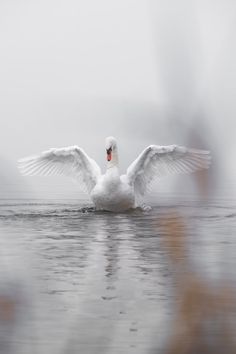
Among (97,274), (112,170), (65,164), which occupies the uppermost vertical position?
(97,274)

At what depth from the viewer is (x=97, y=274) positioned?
5.93 m

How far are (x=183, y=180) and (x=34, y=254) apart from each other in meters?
5.53

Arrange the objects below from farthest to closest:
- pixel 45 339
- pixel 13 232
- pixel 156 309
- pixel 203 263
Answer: pixel 13 232, pixel 156 309, pixel 45 339, pixel 203 263

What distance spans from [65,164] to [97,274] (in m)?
10.8

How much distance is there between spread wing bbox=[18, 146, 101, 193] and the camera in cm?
1616

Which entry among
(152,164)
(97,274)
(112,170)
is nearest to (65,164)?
(152,164)

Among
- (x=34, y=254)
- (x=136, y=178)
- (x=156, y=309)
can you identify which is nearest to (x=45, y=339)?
(x=156, y=309)

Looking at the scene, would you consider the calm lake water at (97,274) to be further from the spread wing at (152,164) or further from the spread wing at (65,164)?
the spread wing at (65,164)

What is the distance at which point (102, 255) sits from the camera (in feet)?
25.3

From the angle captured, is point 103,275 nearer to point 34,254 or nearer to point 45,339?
point 34,254

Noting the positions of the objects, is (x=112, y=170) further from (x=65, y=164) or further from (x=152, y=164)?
(x=65, y=164)

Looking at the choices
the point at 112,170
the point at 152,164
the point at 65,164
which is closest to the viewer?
the point at 112,170

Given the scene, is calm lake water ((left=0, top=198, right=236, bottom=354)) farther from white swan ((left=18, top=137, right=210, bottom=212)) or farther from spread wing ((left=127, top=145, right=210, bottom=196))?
spread wing ((left=127, top=145, right=210, bottom=196))

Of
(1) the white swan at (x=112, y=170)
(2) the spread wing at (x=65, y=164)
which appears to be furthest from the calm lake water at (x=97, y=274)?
(2) the spread wing at (x=65, y=164)
